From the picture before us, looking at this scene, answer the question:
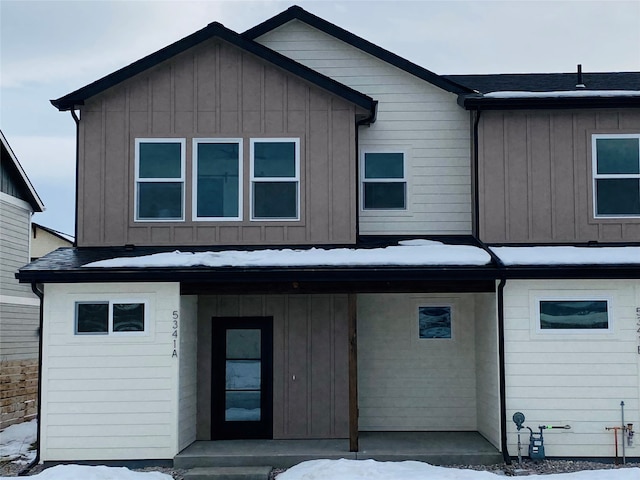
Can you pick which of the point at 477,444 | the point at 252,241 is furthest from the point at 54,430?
the point at 477,444

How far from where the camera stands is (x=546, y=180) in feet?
35.4

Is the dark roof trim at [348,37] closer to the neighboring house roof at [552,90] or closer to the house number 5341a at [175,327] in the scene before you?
the neighboring house roof at [552,90]

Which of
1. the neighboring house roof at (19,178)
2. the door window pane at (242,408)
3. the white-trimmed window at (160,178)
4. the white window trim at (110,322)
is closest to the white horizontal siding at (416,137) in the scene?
the white-trimmed window at (160,178)

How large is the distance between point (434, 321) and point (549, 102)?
3895 millimetres

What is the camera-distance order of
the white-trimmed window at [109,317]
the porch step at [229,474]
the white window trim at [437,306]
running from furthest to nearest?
the white window trim at [437,306] < the white-trimmed window at [109,317] < the porch step at [229,474]

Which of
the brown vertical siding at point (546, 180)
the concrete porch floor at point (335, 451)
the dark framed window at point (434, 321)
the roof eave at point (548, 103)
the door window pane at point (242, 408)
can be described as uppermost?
the roof eave at point (548, 103)

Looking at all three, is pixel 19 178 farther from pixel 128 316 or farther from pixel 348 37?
pixel 348 37

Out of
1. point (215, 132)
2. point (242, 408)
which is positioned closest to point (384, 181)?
point (215, 132)

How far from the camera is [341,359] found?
11.0 metres

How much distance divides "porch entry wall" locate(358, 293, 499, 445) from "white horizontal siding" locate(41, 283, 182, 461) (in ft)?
10.8

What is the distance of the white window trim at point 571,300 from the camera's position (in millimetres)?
9664

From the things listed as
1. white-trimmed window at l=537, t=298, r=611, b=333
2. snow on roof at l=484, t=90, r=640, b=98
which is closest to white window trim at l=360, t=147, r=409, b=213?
snow on roof at l=484, t=90, r=640, b=98

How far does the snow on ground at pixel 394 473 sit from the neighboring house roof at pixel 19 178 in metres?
9.71

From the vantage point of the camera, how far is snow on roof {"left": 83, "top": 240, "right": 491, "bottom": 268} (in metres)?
9.66
